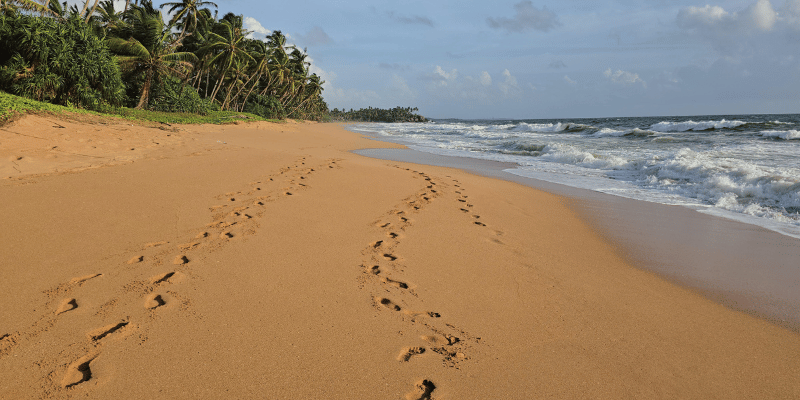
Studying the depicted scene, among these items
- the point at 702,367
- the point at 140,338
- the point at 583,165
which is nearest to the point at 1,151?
the point at 140,338

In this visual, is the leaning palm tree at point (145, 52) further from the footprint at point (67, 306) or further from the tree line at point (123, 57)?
the footprint at point (67, 306)

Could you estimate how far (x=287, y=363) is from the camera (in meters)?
2.18

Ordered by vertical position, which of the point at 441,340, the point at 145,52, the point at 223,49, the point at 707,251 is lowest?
the point at 707,251

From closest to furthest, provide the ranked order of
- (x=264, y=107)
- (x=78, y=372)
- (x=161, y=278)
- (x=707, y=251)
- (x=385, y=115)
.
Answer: (x=78, y=372), (x=161, y=278), (x=707, y=251), (x=264, y=107), (x=385, y=115)

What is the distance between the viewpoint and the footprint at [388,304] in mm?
2843

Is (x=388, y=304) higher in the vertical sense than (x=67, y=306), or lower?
lower

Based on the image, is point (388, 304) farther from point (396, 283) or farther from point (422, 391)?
point (422, 391)

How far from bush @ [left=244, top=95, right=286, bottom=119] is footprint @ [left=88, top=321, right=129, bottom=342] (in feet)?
137

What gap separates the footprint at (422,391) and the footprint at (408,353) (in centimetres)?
21

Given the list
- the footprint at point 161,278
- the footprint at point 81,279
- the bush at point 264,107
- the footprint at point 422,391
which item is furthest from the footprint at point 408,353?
the bush at point 264,107

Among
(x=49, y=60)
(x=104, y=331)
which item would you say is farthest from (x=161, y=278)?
(x=49, y=60)

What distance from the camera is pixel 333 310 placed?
2.76m

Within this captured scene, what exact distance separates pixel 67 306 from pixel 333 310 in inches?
67.0

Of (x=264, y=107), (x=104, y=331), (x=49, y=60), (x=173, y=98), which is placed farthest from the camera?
(x=264, y=107)
